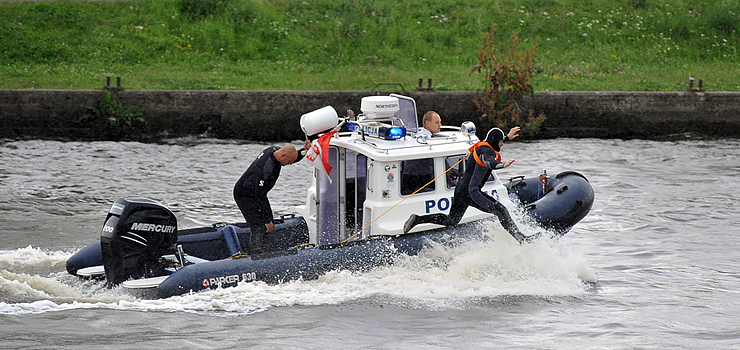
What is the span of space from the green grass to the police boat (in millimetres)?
10646

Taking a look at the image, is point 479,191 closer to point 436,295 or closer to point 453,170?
point 453,170

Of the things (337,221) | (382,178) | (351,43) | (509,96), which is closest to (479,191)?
(382,178)

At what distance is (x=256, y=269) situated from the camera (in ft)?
26.0

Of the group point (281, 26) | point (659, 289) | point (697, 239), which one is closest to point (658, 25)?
point (281, 26)

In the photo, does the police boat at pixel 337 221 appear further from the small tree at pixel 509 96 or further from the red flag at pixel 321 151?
the small tree at pixel 509 96

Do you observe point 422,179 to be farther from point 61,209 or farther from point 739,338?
point 61,209

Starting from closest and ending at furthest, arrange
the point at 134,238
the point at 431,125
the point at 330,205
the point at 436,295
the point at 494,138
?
1. the point at 134,238
2. the point at 436,295
3. the point at 494,138
4. the point at 330,205
5. the point at 431,125

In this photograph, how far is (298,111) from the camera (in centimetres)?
1797

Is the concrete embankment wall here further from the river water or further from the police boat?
the police boat

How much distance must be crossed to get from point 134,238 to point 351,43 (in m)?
15.8

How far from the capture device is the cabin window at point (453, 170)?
8672mm

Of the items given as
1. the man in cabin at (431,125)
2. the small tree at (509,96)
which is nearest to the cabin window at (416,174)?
the man in cabin at (431,125)

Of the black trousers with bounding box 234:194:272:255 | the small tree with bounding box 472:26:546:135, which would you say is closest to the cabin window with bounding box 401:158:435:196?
the black trousers with bounding box 234:194:272:255

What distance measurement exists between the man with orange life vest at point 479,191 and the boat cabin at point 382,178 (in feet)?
0.47
